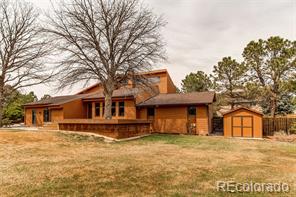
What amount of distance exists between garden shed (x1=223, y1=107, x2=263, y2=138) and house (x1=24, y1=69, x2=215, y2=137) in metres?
1.85

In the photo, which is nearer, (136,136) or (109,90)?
(136,136)

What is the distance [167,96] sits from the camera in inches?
1031

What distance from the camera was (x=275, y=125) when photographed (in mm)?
21828

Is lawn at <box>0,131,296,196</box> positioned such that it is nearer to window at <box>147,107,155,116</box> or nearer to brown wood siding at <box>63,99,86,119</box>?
window at <box>147,107,155,116</box>

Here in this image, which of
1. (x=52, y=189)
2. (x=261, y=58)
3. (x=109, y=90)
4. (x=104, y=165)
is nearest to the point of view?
(x=52, y=189)

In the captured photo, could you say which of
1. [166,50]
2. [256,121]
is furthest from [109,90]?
[256,121]

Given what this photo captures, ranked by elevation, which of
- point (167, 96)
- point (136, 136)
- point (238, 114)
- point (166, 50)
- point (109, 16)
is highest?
point (109, 16)

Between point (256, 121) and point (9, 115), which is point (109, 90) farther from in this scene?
point (9, 115)

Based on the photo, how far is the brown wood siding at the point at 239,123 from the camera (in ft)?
66.5

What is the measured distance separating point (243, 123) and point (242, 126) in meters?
0.28

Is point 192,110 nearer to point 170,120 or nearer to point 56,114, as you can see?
point 170,120

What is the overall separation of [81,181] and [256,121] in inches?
702

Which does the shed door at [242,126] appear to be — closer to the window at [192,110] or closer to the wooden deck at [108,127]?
the window at [192,110]

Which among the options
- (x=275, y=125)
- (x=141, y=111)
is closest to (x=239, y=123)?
(x=275, y=125)
